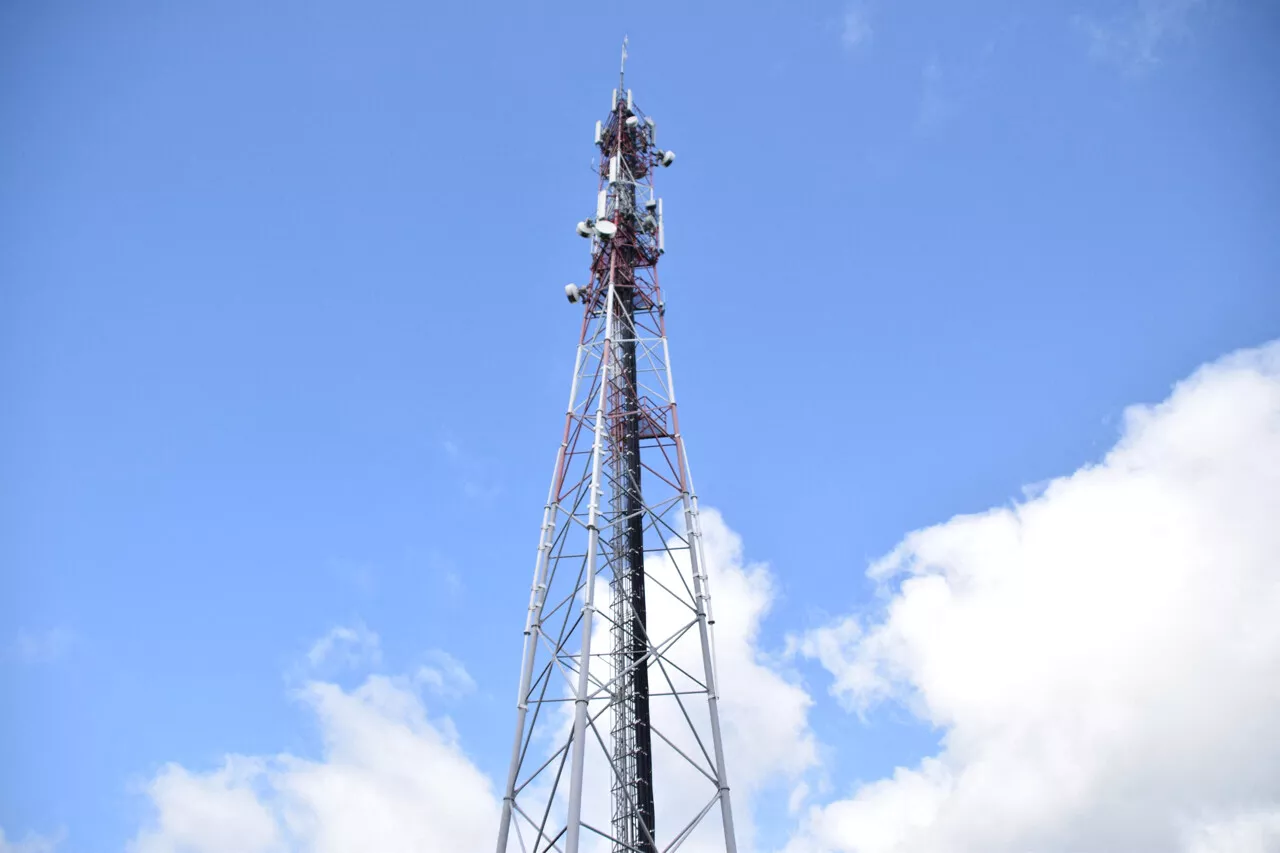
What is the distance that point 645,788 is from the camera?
2984 centimetres

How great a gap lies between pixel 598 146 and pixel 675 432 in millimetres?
15774

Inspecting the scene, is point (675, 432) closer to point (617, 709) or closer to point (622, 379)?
point (622, 379)

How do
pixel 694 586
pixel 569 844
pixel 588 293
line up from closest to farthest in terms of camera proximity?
pixel 569 844 → pixel 694 586 → pixel 588 293

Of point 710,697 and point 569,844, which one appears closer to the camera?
point 569,844

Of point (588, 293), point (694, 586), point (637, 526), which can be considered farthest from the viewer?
point (588, 293)

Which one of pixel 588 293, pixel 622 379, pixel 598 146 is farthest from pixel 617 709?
pixel 598 146

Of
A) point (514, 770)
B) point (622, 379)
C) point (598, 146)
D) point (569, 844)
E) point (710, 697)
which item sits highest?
point (598, 146)

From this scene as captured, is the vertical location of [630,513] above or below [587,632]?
above

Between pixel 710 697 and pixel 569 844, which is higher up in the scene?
pixel 710 697

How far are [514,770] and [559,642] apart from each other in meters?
4.02

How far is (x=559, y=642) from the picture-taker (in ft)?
98.4

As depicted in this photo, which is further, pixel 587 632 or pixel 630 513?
pixel 630 513

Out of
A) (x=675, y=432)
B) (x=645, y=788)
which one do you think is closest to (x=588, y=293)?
(x=675, y=432)

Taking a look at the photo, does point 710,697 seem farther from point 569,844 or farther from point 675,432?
point 675,432
